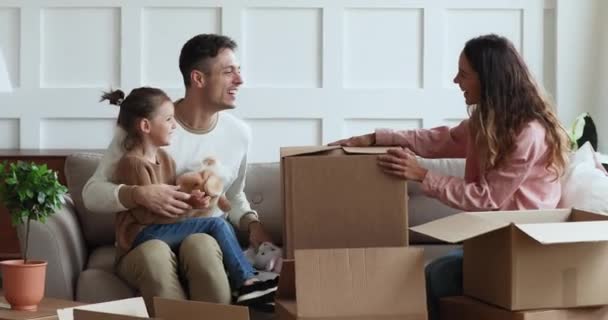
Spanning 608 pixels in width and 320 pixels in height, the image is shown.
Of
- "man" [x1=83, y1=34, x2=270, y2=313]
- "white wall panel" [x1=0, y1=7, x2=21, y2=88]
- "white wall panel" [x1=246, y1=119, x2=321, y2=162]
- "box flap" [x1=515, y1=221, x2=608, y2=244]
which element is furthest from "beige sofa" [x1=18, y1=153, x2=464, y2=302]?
"white wall panel" [x1=0, y1=7, x2=21, y2=88]

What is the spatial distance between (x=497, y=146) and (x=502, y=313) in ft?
1.59

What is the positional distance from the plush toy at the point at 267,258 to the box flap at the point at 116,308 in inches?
25.1

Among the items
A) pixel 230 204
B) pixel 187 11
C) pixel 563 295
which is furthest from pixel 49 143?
pixel 563 295

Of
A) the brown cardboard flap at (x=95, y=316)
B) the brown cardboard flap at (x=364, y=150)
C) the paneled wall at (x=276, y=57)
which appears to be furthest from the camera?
the paneled wall at (x=276, y=57)

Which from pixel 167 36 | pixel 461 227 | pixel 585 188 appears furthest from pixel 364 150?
pixel 167 36

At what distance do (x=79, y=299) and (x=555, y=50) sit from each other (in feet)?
8.72

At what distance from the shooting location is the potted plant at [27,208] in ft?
7.72

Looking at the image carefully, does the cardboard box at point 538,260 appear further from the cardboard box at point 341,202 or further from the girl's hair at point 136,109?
the girl's hair at point 136,109

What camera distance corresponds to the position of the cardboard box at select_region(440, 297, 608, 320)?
212 cm

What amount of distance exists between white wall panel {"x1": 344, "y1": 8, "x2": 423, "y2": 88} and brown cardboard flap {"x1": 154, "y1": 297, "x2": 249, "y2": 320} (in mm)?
2520

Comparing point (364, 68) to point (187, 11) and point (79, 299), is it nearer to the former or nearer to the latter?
point (187, 11)

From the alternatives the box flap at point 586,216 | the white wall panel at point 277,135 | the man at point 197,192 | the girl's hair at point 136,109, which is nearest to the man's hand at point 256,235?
the man at point 197,192

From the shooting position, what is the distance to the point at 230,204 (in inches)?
112

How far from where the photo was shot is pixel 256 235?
2818 mm
